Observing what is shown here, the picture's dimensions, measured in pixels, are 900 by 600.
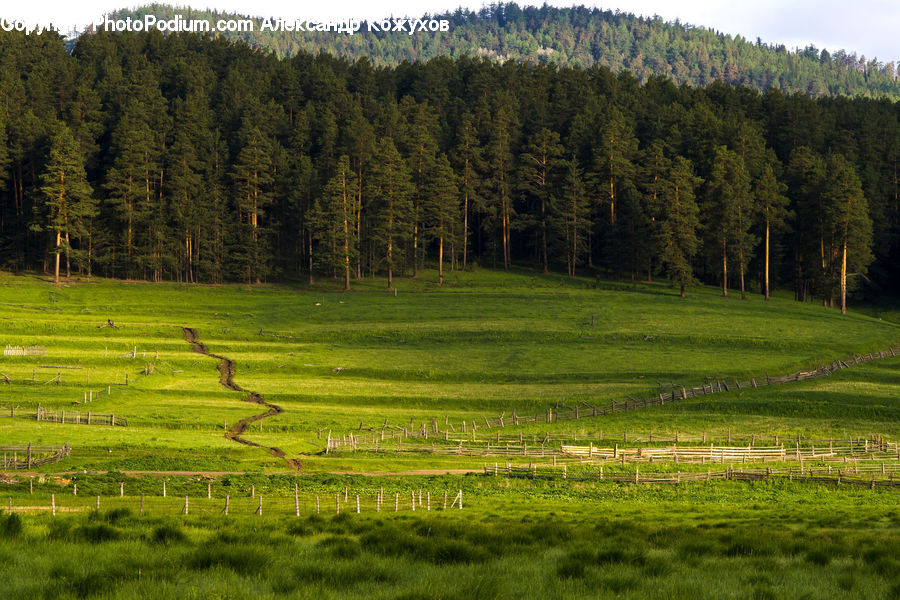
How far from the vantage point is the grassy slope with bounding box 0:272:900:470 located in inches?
2384

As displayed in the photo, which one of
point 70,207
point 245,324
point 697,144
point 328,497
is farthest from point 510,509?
point 697,144

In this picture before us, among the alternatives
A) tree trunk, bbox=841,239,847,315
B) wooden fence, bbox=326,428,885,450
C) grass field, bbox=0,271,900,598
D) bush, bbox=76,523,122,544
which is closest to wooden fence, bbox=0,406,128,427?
grass field, bbox=0,271,900,598

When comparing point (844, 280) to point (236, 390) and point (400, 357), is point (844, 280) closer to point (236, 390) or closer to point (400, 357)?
point (400, 357)

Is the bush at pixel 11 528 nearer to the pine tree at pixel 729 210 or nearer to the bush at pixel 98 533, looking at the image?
the bush at pixel 98 533

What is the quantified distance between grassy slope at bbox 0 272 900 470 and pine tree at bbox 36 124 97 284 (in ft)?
24.8

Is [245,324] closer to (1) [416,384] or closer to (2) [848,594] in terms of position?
(1) [416,384]

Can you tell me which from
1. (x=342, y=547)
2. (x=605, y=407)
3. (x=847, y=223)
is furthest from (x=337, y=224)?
(x=342, y=547)

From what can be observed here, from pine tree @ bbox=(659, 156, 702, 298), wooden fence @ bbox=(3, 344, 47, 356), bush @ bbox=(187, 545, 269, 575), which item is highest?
pine tree @ bbox=(659, 156, 702, 298)

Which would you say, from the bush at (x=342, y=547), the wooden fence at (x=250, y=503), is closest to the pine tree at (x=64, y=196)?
the wooden fence at (x=250, y=503)

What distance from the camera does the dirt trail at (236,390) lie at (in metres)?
51.6

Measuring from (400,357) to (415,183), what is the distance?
59.1 meters

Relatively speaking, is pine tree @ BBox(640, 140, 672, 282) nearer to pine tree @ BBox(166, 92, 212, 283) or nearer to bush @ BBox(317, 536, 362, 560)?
pine tree @ BBox(166, 92, 212, 283)

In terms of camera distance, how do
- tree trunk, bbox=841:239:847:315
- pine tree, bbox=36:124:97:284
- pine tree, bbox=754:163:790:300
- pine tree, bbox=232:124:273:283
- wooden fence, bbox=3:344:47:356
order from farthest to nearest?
pine tree, bbox=232:124:273:283 → pine tree, bbox=754:163:790:300 → tree trunk, bbox=841:239:847:315 → pine tree, bbox=36:124:97:284 → wooden fence, bbox=3:344:47:356

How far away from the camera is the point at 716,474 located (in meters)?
47.6
